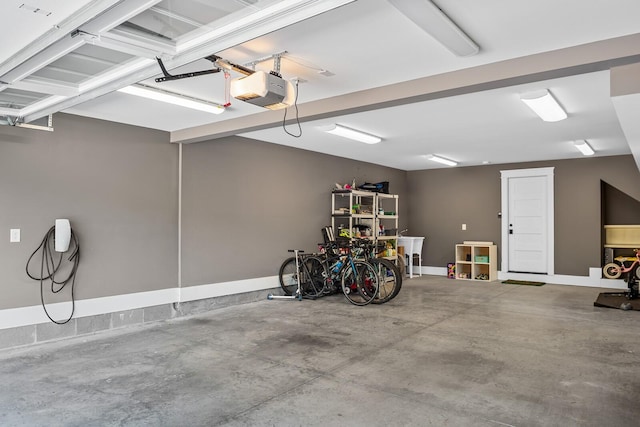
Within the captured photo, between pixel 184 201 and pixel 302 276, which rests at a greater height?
A: pixel 184 201

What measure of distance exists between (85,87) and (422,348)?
3635 millimetres

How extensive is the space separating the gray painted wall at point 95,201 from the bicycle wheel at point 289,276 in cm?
→ 185

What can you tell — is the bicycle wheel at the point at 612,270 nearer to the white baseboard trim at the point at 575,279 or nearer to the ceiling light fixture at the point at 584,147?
the white baseboard trim at the point at 575,279

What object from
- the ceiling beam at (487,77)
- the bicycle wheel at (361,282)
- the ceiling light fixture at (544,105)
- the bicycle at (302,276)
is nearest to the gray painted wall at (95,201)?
the ceiling beam at (487,77)

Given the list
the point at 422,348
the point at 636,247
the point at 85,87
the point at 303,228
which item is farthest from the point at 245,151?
the point at 636,247

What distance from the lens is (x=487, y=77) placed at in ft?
10.7

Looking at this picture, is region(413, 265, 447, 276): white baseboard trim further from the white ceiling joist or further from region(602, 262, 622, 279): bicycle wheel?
the white ceiling joist

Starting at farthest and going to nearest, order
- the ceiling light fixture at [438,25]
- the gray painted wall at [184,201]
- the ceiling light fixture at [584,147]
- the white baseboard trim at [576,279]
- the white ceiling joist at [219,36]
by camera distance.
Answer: the white baseboard trim at [576,279], the ceiling light fixture at [584,147], the gray painted wall at [184,201], the ceiling light fixture at [438,25], the white ceiling joist at [219,36]

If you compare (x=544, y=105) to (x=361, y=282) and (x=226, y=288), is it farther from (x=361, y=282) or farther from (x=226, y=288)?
(x=226, y=288)

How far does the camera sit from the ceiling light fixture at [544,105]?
163 inches

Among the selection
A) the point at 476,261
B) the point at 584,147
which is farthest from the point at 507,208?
the point at 584,147

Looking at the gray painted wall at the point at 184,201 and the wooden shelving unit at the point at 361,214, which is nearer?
the gray painted wall at the point at 184,201

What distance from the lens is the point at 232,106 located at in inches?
177

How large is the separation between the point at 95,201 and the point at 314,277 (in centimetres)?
345
